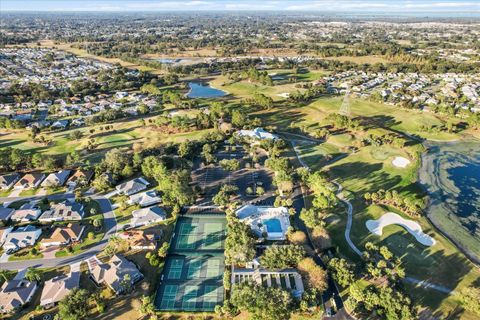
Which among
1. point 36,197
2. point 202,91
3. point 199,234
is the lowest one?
point 199,234

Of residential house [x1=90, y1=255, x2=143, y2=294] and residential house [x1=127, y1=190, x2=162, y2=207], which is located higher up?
residential house [x1=127, y1=190, x2=162, y2=207]

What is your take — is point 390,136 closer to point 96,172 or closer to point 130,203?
point 130,203

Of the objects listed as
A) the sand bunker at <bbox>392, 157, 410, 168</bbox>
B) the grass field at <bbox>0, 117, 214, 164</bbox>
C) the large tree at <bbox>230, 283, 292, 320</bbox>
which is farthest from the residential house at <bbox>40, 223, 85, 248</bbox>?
the sand bunker at <bbox>392, 157, 410, 168</bbox>

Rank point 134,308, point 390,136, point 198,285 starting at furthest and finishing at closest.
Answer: point 390,136
point 198,285
point 134,308

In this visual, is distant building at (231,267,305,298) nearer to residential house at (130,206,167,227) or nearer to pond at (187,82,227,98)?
residential house at (130,206,167,227)

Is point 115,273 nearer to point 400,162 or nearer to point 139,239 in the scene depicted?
point 139,239

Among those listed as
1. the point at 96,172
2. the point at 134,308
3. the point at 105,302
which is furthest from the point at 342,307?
the point at 96,172

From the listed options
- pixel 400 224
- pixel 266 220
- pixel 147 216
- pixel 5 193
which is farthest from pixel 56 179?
pixel 400 224
